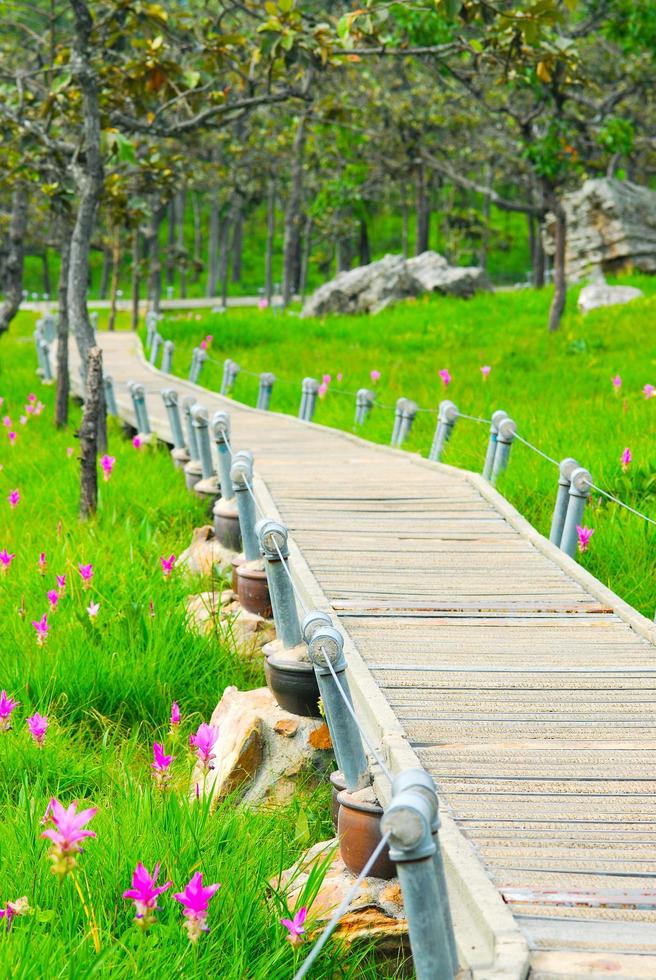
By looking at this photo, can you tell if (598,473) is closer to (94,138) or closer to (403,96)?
(94,138)

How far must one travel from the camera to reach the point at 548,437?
964cm

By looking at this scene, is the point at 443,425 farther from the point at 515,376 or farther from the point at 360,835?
the point at 360,835

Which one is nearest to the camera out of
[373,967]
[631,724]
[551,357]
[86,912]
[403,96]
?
[86,912]

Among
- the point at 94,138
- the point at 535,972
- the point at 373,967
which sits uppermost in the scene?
the point at 94,138

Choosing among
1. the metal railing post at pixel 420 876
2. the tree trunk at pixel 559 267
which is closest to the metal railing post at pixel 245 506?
the metal railing post at pixel 420 876

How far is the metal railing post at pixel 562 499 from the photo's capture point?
6.36 m

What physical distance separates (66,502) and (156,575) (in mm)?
2915

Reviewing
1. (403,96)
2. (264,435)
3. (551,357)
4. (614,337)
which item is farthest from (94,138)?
(403,96)

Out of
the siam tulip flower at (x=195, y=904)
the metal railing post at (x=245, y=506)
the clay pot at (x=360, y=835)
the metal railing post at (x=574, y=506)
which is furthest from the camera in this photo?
the metal railing post at (x=245, y=506)

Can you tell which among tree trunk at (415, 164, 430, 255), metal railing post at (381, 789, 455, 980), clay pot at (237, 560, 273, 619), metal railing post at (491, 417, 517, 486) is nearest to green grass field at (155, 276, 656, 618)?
metal railing post at (491, 417, 517, 486)

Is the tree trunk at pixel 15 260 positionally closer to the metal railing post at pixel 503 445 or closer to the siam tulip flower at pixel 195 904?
the metal railing post at pixel 503 445

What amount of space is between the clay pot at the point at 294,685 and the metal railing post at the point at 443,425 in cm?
450

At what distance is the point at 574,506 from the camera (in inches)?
254

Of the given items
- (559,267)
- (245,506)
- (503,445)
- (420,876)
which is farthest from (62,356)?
(420,876)
